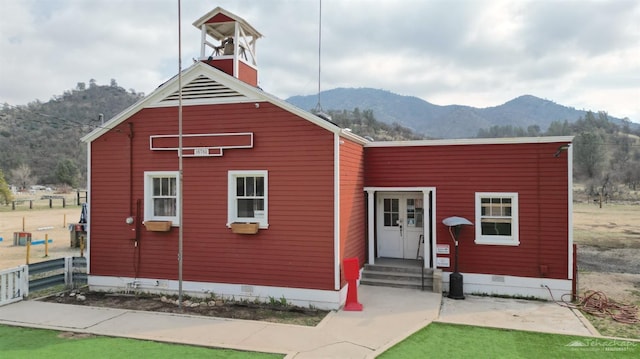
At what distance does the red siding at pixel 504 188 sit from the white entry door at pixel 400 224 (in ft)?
2.34

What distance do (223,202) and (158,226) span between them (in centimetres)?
171

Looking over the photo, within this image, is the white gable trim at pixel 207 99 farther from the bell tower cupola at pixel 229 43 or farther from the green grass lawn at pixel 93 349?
the green grass lawn at pixel 93 349

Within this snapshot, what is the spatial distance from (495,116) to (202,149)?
205 metres

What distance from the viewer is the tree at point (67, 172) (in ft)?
219

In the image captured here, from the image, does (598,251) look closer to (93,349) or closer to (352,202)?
(352,202)

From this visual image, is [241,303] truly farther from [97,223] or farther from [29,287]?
[29,287]

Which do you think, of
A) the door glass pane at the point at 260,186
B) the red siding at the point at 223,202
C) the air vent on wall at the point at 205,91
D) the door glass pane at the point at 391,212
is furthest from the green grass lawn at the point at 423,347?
the air vent on wall at the point at 205,91

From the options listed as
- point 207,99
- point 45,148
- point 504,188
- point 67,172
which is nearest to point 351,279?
point 504,188

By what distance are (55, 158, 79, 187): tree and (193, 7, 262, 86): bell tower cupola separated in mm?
67127

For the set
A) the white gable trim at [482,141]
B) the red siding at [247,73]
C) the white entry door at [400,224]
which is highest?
the red siding at [247,73]

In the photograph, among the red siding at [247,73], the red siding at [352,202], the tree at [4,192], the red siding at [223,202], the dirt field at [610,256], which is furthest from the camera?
the tree at [4,192]

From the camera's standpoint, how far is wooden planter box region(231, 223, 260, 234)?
9367 millimetres

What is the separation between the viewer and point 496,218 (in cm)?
1048

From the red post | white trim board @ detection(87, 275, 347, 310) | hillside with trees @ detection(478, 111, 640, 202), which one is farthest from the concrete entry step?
hillside with trees @ detection(478, 111, 640, 202)
